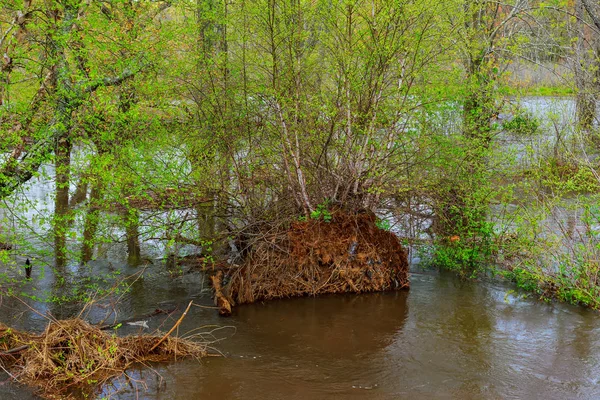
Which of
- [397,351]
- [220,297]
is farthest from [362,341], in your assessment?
[220,297]

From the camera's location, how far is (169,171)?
10.3 meters

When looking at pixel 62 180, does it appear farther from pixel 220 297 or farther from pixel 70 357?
pixel 70 357

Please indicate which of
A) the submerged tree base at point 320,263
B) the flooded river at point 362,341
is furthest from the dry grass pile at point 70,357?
the submerged tree base at point 320,263

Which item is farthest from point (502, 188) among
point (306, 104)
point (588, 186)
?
point (306, 104)

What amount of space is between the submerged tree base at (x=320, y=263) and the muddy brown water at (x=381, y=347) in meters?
0.29

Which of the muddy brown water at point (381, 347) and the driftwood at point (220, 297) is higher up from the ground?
the driftwood at point (220, 297)

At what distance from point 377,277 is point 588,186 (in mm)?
4310

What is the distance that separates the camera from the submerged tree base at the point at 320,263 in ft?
34.5

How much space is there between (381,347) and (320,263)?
2.60m

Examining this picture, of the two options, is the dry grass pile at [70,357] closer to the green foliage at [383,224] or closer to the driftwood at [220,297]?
the driftwood at [220,297]

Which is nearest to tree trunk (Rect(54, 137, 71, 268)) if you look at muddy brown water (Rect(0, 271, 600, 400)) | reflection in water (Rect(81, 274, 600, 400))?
muddy brown water (Rect(0, 271, 600, 400))

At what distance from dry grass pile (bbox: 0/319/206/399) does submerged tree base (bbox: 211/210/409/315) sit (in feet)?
8.86

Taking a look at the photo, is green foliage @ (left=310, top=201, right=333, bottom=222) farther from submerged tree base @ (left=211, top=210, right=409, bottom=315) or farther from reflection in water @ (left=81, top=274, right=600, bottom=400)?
reflection in water @ (left=81, top=274, right=600, bottom=400)

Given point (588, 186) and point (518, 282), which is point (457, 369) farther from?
point (588, 186)
